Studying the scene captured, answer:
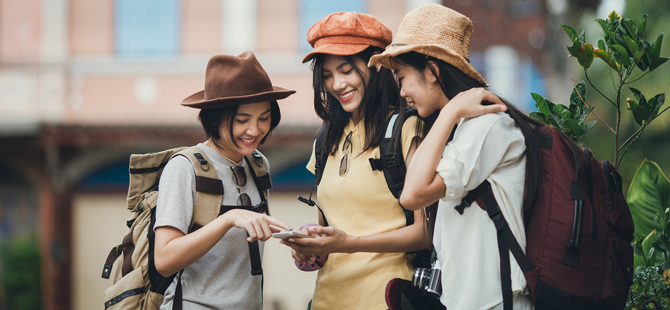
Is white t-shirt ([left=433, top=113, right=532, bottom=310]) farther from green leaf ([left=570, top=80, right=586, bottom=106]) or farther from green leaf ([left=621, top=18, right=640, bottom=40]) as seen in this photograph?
green leaf ([left=621, top=18, right=640, bottom=40])

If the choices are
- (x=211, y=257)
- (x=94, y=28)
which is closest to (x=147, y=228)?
(x=211, y=257)

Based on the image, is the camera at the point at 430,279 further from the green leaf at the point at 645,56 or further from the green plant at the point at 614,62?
the green leaf at the point at 645,56

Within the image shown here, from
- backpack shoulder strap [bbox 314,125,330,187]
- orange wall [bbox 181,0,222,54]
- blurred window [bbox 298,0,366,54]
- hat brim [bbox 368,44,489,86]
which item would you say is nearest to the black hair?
backpack shoulder strap [bbox 314,125,330,187]

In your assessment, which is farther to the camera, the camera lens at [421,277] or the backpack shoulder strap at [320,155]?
the backpack shoulder strap at [320,155]

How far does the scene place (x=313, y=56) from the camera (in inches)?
92.4

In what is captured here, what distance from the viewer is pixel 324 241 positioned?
195 cm

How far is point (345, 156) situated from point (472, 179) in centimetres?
68

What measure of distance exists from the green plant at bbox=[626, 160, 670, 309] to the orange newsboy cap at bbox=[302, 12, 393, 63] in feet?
4.88

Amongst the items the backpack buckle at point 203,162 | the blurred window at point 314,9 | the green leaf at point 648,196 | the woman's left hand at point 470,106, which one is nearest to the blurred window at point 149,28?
the blurred window at point 314,9

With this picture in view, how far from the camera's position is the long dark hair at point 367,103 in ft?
7.31

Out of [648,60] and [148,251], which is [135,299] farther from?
[648,60]

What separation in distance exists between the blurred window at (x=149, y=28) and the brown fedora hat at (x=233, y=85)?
23.8 ft

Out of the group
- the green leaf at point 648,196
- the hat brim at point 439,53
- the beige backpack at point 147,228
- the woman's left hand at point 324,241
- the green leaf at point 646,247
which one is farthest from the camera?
the green leaf at point 648,196

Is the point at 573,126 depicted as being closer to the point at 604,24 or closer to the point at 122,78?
the point at 604,24
